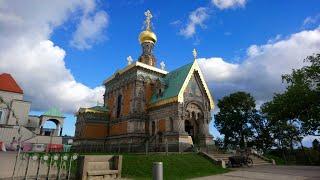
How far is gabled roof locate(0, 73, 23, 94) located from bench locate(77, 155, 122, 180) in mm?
49615

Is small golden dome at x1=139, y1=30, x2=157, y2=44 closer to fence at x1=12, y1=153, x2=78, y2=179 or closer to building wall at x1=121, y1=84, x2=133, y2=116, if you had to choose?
building wall at x1=121, y1=84, x2=133, y2=116

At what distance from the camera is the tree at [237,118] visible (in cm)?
4569

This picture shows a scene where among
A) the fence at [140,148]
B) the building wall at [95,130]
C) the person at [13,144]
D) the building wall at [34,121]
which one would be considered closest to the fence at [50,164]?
the fence at [140,148]

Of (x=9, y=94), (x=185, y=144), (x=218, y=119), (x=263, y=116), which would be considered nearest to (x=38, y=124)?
(x=9, y=94)

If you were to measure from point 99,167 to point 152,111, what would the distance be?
67.3 feet

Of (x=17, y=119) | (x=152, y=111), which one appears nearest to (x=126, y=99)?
(x=152, y=111)

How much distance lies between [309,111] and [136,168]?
18732mm

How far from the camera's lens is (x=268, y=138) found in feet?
143

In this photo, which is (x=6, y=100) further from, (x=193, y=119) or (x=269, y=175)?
(x=269, y=175)

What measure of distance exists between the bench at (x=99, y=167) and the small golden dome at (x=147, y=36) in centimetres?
3009

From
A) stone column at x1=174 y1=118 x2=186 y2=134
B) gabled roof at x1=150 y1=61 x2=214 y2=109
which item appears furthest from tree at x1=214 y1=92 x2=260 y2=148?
stone column at x1=174 y1=118 x2=186 y2=134

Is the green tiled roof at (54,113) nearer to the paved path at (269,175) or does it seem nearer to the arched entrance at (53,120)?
the arched entrance at (53,120)

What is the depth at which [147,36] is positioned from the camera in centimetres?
4178

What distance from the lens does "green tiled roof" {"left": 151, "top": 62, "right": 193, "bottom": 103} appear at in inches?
1261
